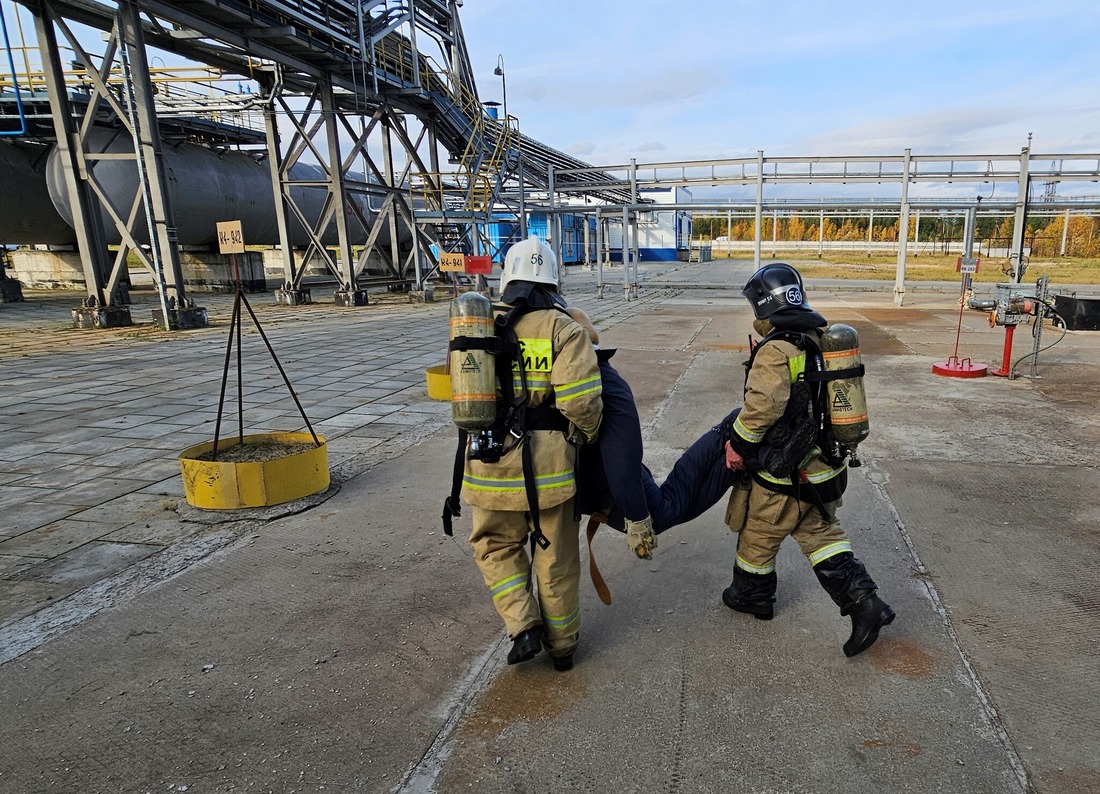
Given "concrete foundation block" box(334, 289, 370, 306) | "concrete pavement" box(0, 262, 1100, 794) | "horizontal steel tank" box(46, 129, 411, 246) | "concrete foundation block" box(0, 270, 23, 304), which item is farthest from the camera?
"concrete foundation block" box(0, 270, 23, 304)

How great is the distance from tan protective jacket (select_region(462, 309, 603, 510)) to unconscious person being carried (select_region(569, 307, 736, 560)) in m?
0.12

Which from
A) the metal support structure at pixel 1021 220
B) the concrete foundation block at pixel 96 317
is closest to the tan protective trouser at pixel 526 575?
the concrete foundation block at pixel 96 317

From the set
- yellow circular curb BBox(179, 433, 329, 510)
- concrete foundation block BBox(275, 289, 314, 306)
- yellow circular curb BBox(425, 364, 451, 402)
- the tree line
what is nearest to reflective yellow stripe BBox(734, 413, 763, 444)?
yellow circular curb BBox(179, 433, 329, 510)

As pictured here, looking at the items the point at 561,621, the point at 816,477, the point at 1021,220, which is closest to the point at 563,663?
the point at 561,621

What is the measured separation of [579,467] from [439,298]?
18.7m

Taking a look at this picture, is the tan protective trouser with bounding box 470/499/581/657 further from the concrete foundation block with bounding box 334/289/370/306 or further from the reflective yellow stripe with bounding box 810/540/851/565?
the concrete foundation block with bounding box 334/289/370/306

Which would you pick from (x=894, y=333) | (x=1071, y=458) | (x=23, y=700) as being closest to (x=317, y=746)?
(x=23, y=700)

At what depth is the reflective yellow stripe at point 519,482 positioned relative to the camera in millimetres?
2576

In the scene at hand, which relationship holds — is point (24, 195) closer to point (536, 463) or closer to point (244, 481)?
point (244, 481)

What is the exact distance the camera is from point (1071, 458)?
5160 mm

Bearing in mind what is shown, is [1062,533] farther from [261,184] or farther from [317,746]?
[261,184]

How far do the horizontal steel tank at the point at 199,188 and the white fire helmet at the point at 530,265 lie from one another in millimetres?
15752

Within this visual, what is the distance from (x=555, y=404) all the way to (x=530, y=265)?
0.56 metres

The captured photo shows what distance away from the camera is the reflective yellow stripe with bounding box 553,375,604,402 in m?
2.45
